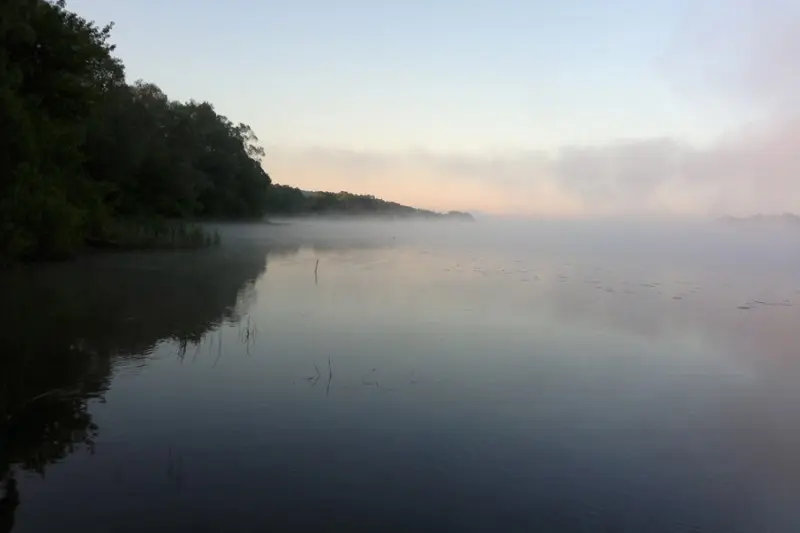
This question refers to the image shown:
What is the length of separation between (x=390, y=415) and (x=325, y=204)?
133432 millimetres

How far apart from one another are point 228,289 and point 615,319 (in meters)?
10.1

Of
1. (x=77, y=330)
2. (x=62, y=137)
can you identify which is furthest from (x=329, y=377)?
(x=62, y=137)

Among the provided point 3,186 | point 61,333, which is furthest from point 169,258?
point 61,333

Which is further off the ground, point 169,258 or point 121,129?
point 121,129

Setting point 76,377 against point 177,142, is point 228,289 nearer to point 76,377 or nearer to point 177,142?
point 76,377

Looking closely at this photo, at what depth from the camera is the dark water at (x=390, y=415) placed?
5.41 metres

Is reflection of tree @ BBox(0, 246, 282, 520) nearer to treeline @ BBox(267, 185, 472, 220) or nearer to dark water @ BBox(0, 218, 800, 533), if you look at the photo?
dark water @ BBox(0, 218, 800, 533)

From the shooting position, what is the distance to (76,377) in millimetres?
8680

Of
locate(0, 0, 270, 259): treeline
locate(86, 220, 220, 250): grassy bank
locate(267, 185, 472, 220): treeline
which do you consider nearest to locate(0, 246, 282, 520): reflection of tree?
locate(0, 0, 270, 259): treeline

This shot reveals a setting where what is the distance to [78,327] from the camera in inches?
471

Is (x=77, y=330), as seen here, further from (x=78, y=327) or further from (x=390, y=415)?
(x=390, y=415)

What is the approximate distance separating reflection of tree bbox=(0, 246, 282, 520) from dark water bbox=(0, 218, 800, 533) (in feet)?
0.15

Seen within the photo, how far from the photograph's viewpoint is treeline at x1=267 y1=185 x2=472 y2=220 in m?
107

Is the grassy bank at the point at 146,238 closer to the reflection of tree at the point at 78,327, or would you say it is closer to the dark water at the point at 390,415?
the reflection of tree at the point at 78,327
